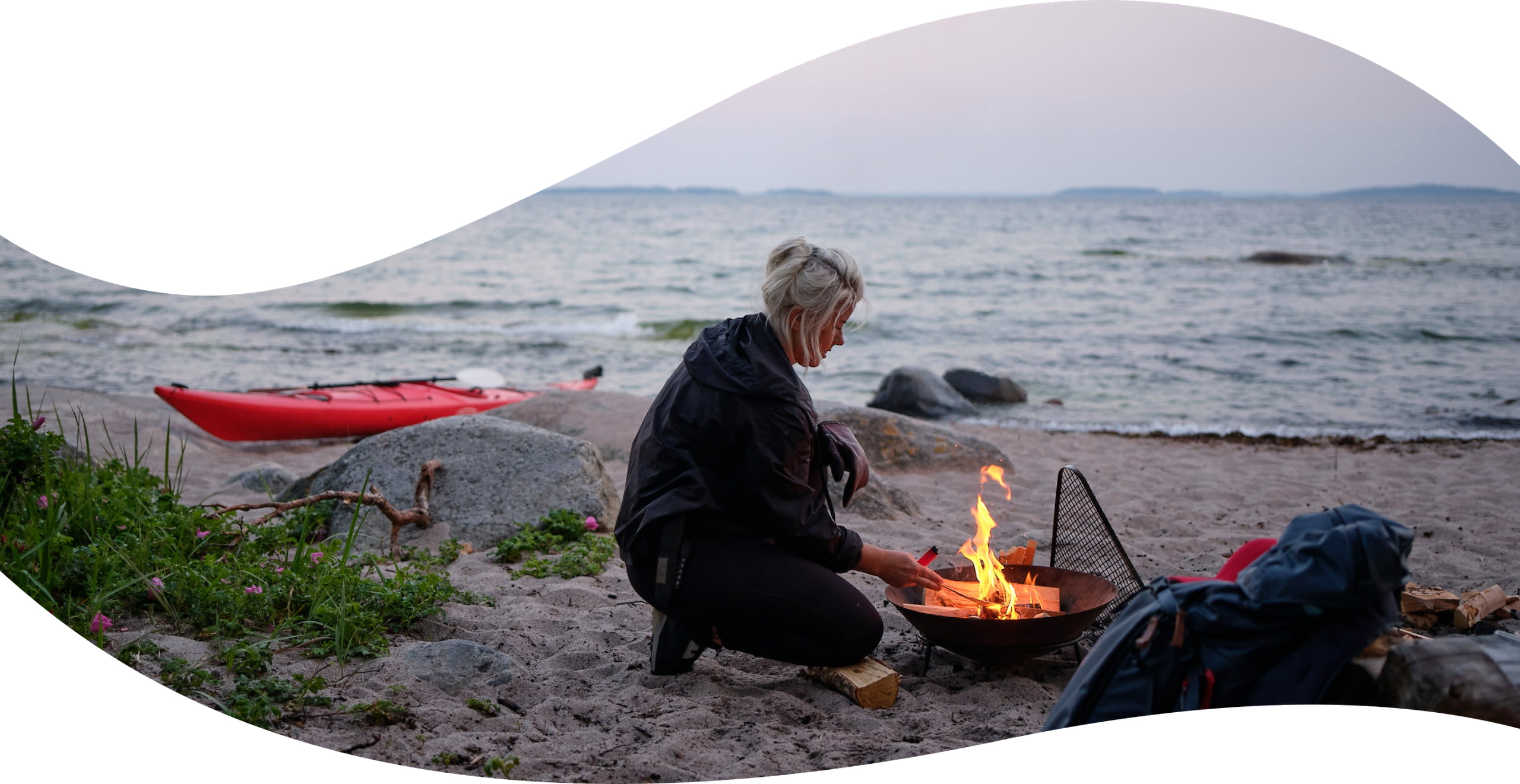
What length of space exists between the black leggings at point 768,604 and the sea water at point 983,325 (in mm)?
819

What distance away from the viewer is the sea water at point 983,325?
11391 mm

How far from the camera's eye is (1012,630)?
3164 mm

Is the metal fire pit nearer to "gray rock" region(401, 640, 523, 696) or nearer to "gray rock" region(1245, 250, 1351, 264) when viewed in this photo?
"gray rock" region(401, 640, 523, 696)

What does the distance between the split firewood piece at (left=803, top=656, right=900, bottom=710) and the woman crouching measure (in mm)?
42

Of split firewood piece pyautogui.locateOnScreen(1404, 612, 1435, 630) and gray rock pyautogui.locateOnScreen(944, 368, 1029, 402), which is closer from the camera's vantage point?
split firewood piece pyautogui.locateOnScreen(1404, 612, 1435, 630)

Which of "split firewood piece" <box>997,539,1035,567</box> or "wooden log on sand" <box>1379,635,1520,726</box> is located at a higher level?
"wooden log on sand" <box>1379,635,1520,726</box>

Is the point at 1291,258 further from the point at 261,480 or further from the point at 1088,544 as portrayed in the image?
the point at 261,480

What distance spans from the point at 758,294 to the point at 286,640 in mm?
1949

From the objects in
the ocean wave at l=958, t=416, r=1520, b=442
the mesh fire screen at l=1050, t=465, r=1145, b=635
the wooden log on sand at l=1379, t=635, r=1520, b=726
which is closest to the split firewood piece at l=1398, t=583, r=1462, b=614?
the mesh fire screen at l=1050, t=465, r=1145, b=635

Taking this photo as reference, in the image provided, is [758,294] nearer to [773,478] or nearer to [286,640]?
[773,478]

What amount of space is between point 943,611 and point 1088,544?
82cm

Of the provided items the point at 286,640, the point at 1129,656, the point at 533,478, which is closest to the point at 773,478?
the point at 1129,656

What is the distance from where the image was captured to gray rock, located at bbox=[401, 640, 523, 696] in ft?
10.4

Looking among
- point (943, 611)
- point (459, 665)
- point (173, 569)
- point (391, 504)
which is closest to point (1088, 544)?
point (943, 611)
